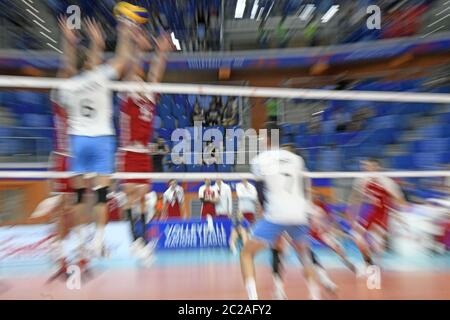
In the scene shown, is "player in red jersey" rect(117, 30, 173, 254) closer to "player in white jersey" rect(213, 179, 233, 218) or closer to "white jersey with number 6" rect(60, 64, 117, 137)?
"white jersey with number 6" rect(60, 64, 117, 137)

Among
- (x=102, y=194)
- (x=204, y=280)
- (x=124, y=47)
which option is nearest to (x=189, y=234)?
(x=204, y=280)

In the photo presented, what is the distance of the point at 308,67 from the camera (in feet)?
17.5

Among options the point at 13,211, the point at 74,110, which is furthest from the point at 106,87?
the point at 13,211

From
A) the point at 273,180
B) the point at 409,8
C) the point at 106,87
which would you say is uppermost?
the point at 409,8

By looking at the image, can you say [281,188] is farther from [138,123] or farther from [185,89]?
[138,123]

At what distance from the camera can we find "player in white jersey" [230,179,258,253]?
9.04 ft

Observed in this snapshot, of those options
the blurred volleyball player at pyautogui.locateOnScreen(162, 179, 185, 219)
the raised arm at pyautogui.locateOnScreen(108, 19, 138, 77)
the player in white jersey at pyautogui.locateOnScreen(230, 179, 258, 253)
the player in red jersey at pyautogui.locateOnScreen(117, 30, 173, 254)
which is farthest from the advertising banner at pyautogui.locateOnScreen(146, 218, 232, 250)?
the raised arm at pyautogui.locateOnScreen(108, 19, 138, 77)

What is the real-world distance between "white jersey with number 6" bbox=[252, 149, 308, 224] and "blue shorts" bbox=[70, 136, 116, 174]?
0.79 metres

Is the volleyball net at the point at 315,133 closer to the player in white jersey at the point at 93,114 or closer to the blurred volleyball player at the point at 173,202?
the blurred volleyball player at the point at 173,202

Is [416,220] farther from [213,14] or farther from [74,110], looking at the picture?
[213,14]

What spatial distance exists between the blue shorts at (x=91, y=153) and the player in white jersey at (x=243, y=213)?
1229mm

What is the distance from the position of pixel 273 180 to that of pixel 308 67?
4.01m

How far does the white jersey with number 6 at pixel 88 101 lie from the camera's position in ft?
5.87

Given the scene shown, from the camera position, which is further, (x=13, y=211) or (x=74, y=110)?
(x=13, y=211)
